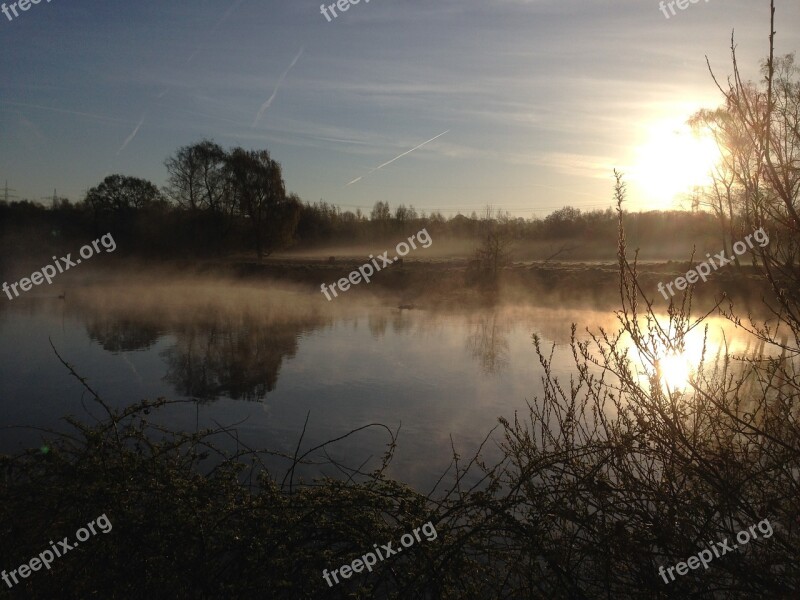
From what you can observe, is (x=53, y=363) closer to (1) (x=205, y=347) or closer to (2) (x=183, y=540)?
(1) (x=205, y=347)

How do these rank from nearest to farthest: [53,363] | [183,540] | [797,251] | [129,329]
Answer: [797,251] → [183,540] → [53,363] → [129,329]

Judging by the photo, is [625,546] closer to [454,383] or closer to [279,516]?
[279,516]

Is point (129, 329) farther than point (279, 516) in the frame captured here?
Yes

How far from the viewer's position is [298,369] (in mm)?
13266

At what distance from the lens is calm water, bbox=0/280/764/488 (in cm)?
878

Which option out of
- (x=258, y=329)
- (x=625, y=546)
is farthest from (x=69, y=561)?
(x=258, y=329)

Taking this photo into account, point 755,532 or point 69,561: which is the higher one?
point 755,532

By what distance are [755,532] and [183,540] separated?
8.73 feet

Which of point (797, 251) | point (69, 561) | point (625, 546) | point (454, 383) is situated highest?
point (797, 251)

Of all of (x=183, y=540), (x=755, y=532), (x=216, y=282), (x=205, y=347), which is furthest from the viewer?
(x=216, y=282)

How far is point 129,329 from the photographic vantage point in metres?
18.7

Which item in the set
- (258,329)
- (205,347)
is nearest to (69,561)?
(205,347)

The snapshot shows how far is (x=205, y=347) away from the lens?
16078 mm

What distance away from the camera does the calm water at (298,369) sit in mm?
8781
